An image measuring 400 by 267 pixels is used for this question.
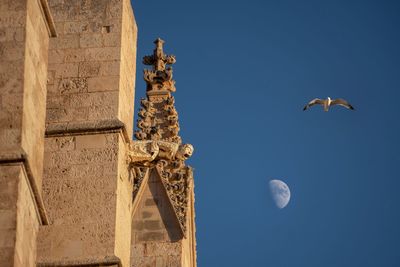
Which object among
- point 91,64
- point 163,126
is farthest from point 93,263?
point 163,126

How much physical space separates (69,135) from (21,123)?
2521mm

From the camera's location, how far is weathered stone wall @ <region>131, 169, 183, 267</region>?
22.6 m

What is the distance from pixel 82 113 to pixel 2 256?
3613 mm

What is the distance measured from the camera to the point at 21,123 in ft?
50.9

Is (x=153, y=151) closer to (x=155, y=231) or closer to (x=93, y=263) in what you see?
(x=93, y=263)

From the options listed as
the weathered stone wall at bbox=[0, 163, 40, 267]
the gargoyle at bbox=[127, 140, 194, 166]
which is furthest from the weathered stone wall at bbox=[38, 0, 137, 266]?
the weathered stone wall at bbox=[0, 163, 40, 267]

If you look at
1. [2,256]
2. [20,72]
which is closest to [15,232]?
[2,256]

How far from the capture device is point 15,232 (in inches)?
586

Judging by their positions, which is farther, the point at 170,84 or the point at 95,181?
the point at 170,84

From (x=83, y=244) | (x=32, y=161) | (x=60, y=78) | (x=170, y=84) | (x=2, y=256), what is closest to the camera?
(x=2, y=256)

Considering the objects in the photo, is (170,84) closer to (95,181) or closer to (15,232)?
(95,181)

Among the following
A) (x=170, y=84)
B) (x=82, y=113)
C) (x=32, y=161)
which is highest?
(x=170, y=84)

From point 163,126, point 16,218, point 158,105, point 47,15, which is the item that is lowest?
point 16,218

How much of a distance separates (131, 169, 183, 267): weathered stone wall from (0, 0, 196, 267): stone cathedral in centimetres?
397
